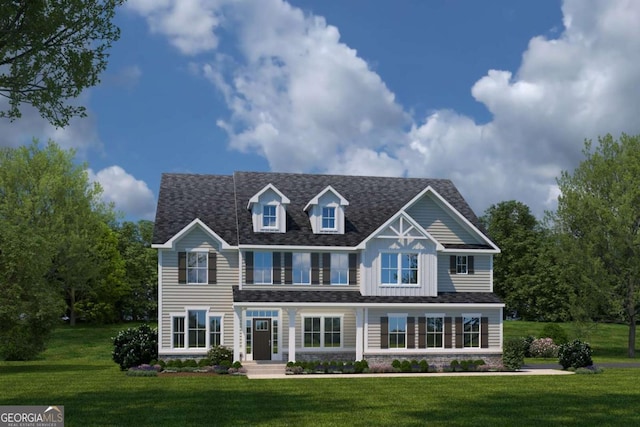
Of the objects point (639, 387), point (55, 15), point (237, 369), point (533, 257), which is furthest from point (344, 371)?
point (533, 257)

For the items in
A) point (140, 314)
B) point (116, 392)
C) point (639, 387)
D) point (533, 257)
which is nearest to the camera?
point (116, 392)

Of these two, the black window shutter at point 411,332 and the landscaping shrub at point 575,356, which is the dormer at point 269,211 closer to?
the black window shutter at point 411,332

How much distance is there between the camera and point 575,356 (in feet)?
117

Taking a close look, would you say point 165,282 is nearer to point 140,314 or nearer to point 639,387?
point 639,387

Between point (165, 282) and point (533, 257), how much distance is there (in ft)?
152

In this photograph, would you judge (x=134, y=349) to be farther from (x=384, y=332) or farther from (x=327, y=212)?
(x=384, y=332)

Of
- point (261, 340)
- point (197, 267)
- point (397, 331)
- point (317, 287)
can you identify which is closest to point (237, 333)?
point (261, 340)

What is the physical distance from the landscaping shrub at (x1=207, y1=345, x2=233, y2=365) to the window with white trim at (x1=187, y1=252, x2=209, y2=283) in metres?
3.53

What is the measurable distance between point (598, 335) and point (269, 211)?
122 ft

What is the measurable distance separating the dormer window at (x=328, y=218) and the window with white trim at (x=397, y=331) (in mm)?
5669

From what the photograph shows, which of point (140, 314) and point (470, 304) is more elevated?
point (470, 304)

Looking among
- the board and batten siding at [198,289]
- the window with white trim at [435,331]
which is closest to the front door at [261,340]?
the board and batten siding at [198,289]

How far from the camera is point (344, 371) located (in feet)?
113

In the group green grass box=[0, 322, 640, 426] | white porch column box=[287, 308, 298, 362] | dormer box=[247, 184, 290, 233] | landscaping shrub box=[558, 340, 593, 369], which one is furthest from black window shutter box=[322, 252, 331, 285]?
landscaping shrub box=[558, 340, 593, 369]
